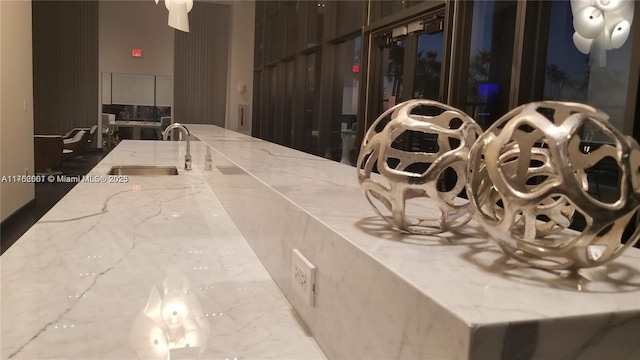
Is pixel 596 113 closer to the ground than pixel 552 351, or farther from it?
farther from it

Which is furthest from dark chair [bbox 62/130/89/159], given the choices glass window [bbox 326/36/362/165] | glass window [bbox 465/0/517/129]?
glass window [bbox 465/0/517/129]

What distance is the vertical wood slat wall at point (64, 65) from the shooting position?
11148mm

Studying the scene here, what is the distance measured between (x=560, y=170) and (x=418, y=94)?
3.98 m

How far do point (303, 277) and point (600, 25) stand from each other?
9.71 feet

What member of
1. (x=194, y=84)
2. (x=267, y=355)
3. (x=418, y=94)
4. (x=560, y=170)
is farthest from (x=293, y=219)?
(x=194, y=84)

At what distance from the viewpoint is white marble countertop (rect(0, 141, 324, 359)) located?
3.09ft

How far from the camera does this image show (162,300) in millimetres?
1152

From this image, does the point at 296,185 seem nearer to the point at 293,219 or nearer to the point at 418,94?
the point at 293,219

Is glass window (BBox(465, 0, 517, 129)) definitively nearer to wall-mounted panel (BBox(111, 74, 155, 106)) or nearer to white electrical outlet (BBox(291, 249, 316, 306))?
white electrical outlet (BBox(291, 249, 316, 306))

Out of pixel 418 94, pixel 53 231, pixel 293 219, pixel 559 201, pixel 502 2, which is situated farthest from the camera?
pixel 418 94

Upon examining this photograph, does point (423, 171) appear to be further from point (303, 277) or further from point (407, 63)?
point (407, 63)

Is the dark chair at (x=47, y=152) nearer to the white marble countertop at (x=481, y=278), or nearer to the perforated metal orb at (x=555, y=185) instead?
the white marble countertop at (x=481, y=278)

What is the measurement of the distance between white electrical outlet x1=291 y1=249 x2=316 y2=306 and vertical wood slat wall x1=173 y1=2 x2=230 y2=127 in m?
11.1

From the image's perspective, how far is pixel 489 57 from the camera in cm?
378
